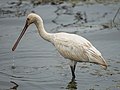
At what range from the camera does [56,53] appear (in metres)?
13.8

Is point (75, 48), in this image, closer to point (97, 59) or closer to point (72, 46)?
point (72, 46)

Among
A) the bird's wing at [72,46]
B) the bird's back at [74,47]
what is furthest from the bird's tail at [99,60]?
the bird's wing at [72,46]

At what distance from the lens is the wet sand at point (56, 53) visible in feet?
36.7

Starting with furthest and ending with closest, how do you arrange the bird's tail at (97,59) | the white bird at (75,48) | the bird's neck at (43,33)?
the bird's neck at (43,33), the white bird at (75,48), the bird's tail at (97,59)

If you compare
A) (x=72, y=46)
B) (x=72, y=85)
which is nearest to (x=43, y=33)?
(x=72, y=46)

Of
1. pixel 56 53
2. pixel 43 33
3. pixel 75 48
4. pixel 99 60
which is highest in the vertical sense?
pixel 43 33

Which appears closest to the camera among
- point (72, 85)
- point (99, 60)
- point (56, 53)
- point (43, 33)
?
point (99, 60)

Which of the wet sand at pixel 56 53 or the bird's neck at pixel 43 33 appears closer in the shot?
the wet sand at pixel 56 53

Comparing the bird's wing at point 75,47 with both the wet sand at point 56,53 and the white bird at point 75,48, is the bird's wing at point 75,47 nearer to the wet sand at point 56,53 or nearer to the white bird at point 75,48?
the white bird at point 75,48

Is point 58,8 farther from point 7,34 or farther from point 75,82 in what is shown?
point 75,82

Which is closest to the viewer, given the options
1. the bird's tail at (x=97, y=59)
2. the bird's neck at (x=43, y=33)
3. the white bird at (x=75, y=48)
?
the bird's tail at (x=97, y=59)

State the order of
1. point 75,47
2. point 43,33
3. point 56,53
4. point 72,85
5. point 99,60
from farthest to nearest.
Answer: point 56,53
point 43,33
point 75,47
point 72,85
point 99,60

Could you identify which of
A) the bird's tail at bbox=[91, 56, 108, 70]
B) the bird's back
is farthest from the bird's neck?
the bird's tail at bbox=[91, 56, 108, 70]

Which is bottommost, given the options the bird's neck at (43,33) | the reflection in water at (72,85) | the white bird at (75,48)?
the reflection in water at (72,85)
